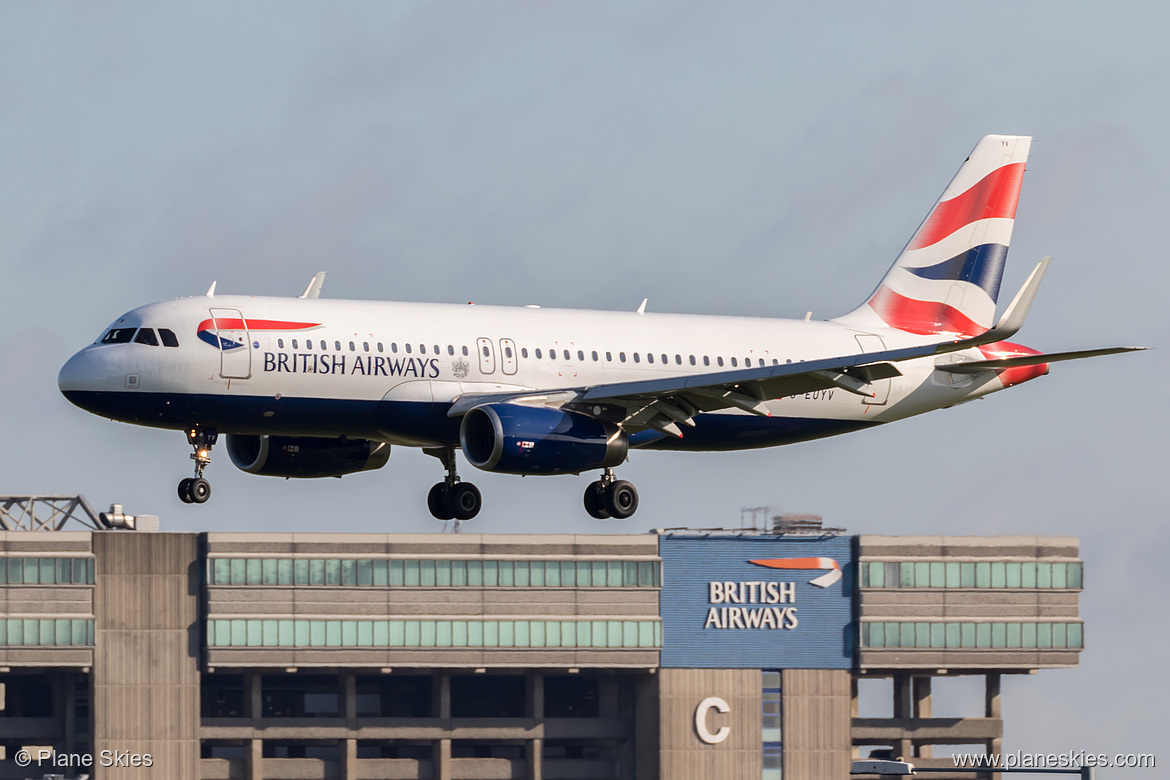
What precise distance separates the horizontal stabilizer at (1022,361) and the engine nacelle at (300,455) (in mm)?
19070

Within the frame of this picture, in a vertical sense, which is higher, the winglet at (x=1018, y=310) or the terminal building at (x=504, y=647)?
the winglet at (x=1018, y=310)

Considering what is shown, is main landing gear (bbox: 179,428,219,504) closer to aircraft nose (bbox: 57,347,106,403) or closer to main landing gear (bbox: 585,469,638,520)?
aircraft nose (bbox: 57,347,106,403)

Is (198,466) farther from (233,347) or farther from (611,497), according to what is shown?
(611,497)

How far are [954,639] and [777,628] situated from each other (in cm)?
1392

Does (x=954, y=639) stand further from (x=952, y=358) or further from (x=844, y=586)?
(x=952, y=358)

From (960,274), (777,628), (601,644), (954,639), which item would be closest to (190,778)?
(601,644)

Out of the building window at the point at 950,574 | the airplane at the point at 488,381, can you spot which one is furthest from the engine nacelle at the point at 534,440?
the building window at the point at 950,574

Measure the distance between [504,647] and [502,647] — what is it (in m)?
0.15

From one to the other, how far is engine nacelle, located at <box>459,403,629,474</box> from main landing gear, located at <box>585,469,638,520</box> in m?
2.72

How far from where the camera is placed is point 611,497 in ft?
202

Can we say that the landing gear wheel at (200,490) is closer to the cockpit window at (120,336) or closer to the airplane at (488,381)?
the airplane at (488,381)

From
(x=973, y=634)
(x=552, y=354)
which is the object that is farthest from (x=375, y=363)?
(x=973, y=634)

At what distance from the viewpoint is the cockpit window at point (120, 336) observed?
5666 cm

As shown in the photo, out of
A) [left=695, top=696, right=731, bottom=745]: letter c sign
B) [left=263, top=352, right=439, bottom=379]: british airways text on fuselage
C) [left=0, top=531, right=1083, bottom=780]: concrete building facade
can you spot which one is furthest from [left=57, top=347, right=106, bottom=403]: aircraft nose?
[left=695, top=696, right=731, bottom=745]: letter c sign
